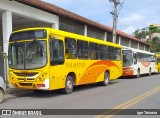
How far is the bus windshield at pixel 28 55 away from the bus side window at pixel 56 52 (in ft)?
1.22

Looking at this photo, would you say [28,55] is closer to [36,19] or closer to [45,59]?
[45,59]

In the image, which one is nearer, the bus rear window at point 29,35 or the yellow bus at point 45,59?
the yellow bus at point 45,59

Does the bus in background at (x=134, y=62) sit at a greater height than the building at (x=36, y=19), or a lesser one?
lesser

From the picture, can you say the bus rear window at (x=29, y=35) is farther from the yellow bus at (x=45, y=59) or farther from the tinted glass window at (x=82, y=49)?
the tinted glass window at (x=82, y=49)

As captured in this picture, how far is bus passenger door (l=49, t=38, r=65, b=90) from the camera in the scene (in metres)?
14.2

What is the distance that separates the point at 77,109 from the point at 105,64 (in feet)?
33.2

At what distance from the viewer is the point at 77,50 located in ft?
54.7

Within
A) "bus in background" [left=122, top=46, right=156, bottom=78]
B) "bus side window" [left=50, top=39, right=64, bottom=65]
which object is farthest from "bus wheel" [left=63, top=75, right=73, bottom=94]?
"bus in background" [left=122, top=46, right=156, bottom=78]

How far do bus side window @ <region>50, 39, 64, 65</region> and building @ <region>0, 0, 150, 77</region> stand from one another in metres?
4.52

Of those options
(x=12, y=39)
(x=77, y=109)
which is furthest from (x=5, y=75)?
(x=77, y=109)

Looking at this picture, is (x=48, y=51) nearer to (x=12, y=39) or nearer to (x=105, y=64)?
(x=12, y=39)

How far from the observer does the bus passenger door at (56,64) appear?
14.2m

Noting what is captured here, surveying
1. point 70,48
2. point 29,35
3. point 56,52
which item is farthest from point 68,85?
point 29,35

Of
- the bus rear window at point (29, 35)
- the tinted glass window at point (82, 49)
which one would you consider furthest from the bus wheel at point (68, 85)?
the bus rear window at point (29, 35)
